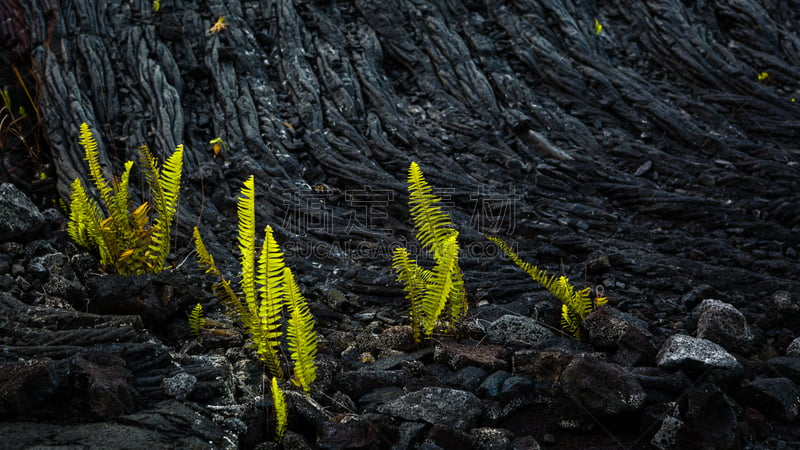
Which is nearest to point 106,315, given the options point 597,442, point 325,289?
Answer: point 325,289

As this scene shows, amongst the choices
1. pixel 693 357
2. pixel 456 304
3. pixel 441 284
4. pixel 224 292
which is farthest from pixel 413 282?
pixel 693 357

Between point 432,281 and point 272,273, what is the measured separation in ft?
3.54

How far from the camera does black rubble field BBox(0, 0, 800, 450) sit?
10.8 feet

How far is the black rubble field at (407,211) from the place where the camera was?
10.8 feet

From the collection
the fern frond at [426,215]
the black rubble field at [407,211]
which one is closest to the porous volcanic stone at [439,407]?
the black rubble field at [407,211]

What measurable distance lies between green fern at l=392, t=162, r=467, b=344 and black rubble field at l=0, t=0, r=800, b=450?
166 mm

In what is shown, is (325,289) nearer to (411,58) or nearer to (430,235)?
(430,235)

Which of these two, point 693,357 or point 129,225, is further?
point 129,225

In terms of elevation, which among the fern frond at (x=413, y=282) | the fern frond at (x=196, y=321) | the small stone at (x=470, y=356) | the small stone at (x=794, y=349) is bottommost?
the small stone at (x=794, y=349)

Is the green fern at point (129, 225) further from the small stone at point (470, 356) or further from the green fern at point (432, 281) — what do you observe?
the small stone at point (470, 356)

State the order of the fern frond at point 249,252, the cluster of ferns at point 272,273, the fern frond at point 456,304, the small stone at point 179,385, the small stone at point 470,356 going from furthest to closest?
the fern frond at point 456,304, the small stone at point 470,356, the fern frond at point 249,252, the cluster of ferns at point 272,273, the small stone at point 179,385

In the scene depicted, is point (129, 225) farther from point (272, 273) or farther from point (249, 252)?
point (272, 273)

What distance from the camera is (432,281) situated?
4062 millimetres

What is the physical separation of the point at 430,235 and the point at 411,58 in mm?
4107
